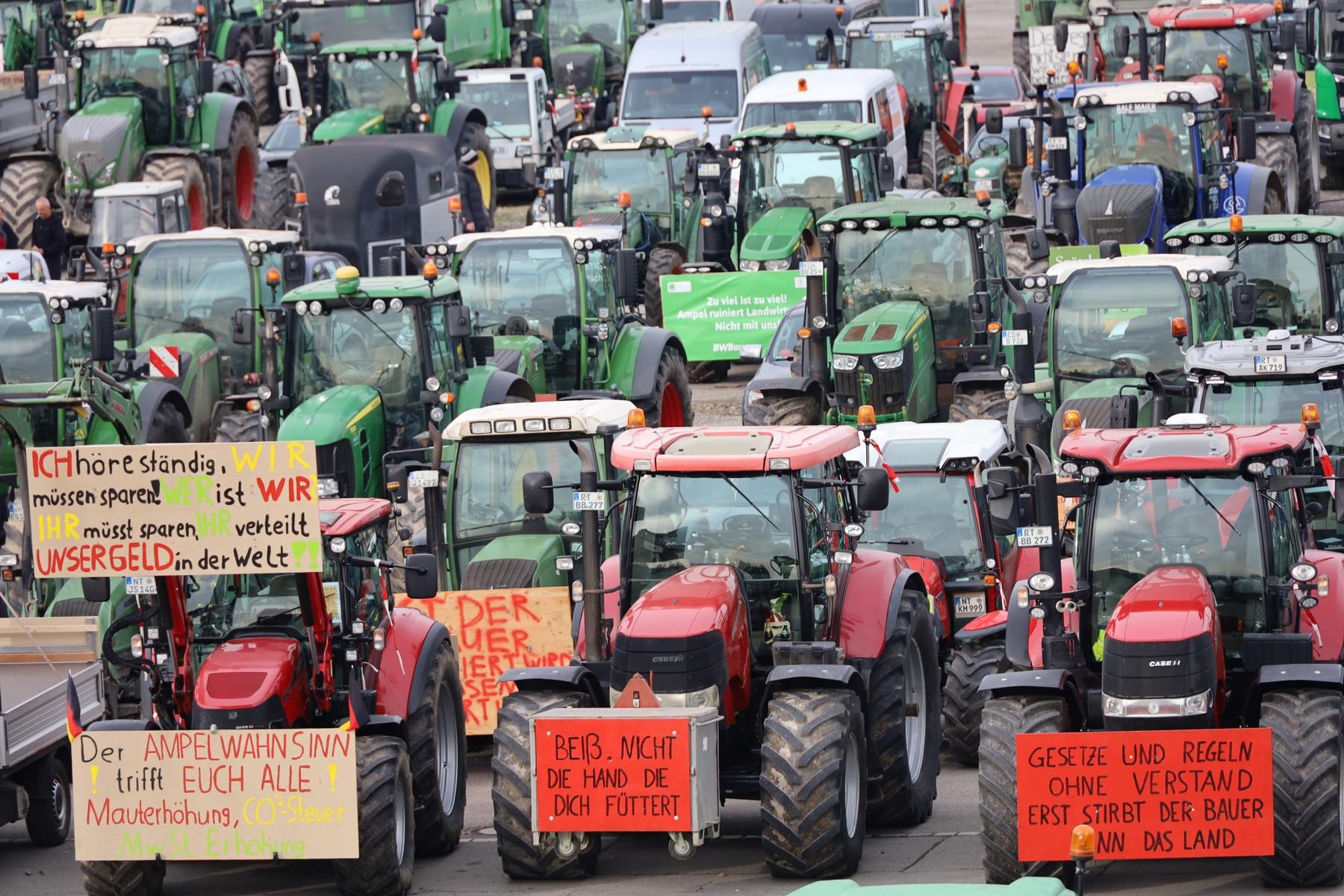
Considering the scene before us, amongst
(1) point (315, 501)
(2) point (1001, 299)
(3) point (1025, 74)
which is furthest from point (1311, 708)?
(3) point (1025, 74)

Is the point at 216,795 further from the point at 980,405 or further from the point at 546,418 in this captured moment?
the point at 980,405

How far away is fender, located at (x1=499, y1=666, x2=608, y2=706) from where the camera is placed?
487 inches

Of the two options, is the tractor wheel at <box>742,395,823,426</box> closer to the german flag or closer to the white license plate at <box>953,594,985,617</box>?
the white license plate at <box>953,594,985,617</box>

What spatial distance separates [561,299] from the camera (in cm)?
2139

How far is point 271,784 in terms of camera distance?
11930mm

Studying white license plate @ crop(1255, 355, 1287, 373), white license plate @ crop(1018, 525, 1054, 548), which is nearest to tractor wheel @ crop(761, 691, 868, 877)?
white license plate @ crop(1018, 525, 1054, 548)

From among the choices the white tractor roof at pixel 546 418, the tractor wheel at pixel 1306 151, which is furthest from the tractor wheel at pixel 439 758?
the tractor wheel at pixel 1306 151

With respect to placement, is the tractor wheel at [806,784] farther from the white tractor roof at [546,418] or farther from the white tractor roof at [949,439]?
the white tractor roof at [949,439]

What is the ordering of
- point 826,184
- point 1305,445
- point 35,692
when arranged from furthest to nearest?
1. point 826,184
2. point 35,692
3. point 1305,445

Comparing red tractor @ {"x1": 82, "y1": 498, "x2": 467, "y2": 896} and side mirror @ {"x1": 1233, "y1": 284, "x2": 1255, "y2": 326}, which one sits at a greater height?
side mirror @ {"x1": 1233, "y1": 284, "x2": 1255, "y2": 326}

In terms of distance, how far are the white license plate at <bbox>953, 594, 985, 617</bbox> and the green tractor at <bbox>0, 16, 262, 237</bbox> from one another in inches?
616

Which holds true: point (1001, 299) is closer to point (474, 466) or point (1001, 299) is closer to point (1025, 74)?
point (474, 466)

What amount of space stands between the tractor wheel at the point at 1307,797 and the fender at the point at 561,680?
3.22 metres

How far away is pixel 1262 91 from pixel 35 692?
18.5 metres
